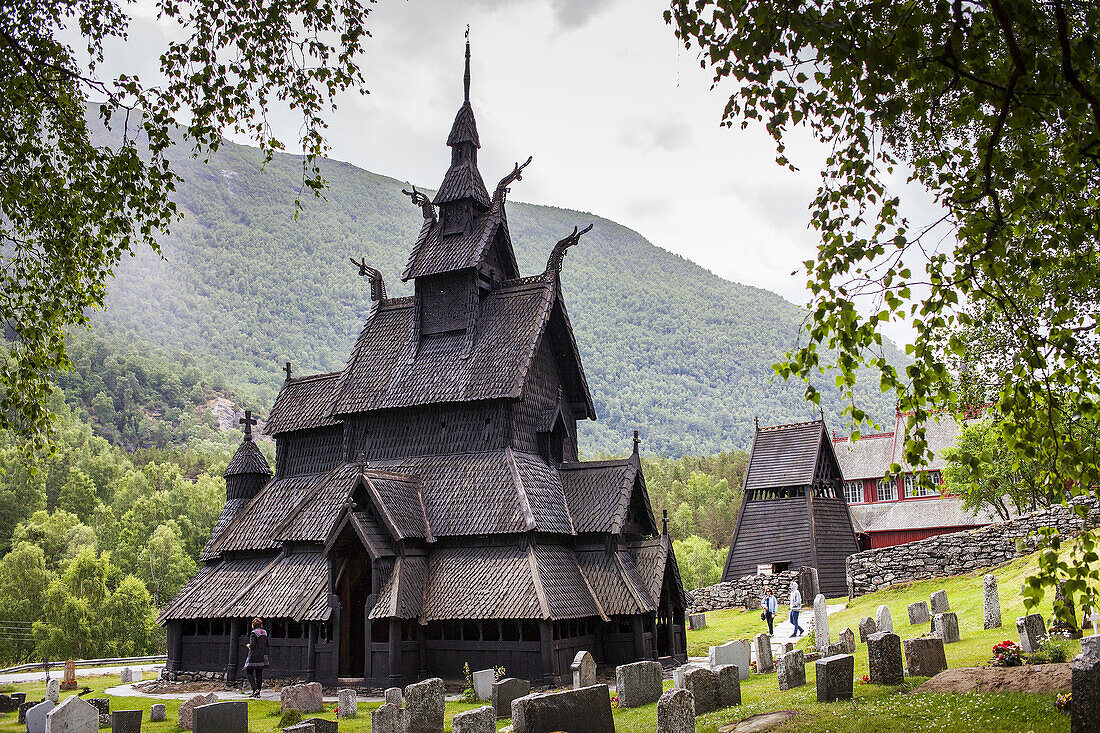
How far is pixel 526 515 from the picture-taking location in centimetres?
2417

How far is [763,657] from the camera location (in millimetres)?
20469

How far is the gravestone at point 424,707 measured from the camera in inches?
613

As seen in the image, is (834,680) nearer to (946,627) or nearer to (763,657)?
(763,657)

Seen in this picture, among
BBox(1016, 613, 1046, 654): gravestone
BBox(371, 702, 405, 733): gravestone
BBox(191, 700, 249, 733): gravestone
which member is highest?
BBox(1016, 613, 1046, 654): gravestone

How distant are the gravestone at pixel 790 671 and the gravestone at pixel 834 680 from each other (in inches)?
105

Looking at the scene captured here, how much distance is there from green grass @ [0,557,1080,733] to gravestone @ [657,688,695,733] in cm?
86

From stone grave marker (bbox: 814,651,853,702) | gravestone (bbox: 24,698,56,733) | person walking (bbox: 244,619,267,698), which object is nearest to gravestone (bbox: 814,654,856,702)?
stone grave marker (bbox: 814,651,853,702)

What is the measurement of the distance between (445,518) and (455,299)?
8.05 m

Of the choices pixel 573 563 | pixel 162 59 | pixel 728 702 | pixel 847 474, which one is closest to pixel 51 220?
pixel 162 59

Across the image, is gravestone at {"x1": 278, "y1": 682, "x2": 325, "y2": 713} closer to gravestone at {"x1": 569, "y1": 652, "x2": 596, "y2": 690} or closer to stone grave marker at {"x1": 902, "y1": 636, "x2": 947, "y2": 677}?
gravestone at {"x1": 569, "y1": 652, "x2": 596, "y2": 690}

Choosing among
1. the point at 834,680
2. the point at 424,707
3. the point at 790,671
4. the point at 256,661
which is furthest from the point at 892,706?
the point at 256,661

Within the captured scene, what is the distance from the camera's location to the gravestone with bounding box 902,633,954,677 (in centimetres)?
1540

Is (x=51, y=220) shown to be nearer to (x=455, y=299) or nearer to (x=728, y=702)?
(x=728, y=702)

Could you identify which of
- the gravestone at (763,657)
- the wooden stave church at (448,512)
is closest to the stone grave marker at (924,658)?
A: the gravestone at (763,657)
